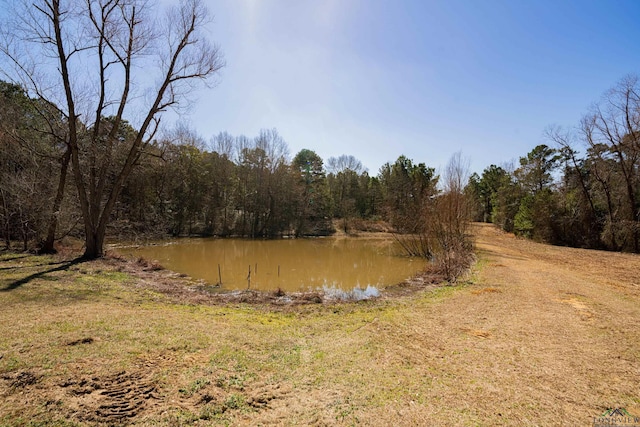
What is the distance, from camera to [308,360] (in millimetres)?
4180

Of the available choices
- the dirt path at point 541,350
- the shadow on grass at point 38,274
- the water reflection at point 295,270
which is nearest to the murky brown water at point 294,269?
the water reflection at point 295,270

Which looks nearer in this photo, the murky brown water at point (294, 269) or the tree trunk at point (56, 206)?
the tree trunk at point (56, 206)

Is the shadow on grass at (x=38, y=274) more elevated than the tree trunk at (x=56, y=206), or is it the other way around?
the tree trunk at (x=56, y=206)

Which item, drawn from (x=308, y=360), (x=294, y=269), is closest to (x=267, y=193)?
(x=294, y=269)

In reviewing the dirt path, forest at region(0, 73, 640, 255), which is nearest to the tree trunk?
forest at region(0, 73, 640, 255)

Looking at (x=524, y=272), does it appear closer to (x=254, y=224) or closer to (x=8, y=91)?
(x=254, y=224)

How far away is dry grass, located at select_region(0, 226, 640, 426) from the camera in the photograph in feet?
9.37

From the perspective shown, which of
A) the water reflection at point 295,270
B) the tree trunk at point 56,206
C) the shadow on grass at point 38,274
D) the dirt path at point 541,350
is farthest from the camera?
the water reflection at point 295,270

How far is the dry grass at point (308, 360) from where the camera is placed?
9.37ft

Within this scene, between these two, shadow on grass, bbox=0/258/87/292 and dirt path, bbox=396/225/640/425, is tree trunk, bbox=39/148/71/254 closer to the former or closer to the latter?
shadow on grass, bbox=0/258/87/292

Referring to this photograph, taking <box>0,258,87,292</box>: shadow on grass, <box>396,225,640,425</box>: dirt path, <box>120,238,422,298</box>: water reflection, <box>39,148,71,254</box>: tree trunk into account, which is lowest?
<box>120,238,422,298</box>: water reflection

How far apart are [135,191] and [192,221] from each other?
18.6 ft

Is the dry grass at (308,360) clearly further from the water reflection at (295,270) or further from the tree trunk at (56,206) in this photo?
the tree trunk at (56,206)

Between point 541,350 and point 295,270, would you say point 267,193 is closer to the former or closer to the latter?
point 295,270
